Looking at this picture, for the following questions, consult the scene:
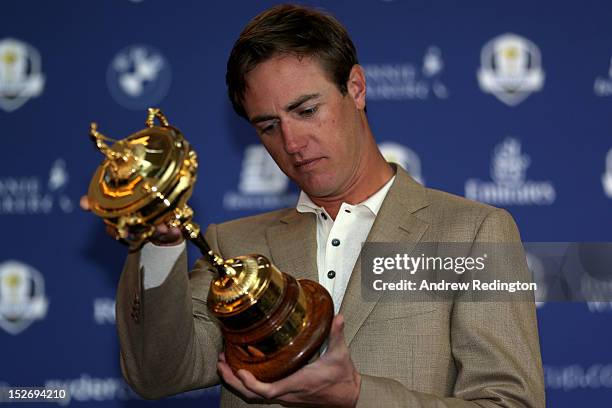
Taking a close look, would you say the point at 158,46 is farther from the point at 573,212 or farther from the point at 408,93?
the point at 573,212

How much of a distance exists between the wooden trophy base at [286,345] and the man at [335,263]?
0.02 m

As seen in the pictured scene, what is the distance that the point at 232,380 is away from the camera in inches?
56.4

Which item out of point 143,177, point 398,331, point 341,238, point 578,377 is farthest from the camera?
point 578,377

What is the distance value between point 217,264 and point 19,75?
164 cm

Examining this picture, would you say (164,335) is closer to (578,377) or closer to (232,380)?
(232,380)

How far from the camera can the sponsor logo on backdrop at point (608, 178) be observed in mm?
2596

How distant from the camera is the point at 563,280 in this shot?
258cm

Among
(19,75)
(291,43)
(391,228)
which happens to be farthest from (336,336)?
(19,75)

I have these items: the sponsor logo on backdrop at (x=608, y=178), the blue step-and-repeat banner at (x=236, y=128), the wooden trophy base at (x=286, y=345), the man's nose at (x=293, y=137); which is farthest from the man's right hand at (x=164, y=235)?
the sponsor logo on backdrop at (x=608, y=178)

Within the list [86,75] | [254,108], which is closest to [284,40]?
[254,108]

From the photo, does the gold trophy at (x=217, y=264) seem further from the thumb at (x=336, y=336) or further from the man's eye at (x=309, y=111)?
the man's eye at (x=309, y=111)

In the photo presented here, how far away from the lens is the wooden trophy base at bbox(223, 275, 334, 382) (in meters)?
1.37

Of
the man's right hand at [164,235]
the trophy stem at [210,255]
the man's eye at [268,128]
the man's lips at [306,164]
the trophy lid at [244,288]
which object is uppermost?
the man's eye at [268,128]

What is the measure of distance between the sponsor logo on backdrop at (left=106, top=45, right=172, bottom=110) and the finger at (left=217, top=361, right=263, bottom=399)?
1432 millimetres
